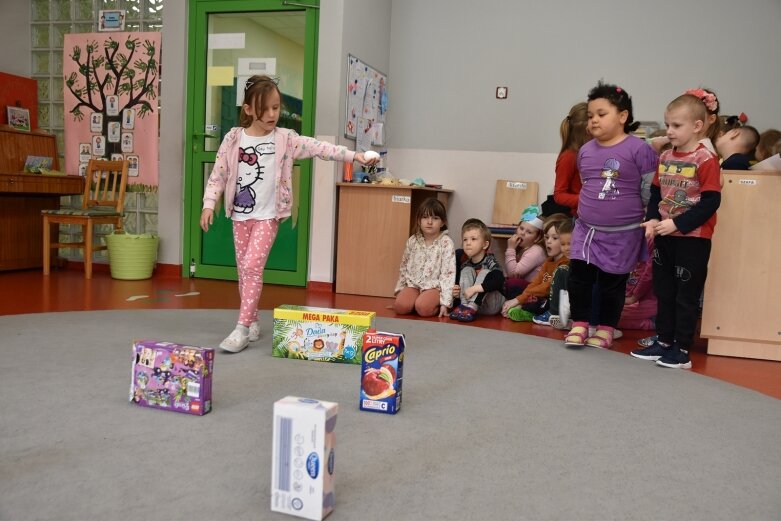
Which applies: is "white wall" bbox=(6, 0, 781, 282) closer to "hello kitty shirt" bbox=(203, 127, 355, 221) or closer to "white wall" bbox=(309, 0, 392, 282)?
"white wall" bbox=(309, 0, 392, 282)

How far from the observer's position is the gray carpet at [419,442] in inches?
58.6

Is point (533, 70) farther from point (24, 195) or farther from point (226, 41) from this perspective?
point (24, 195)

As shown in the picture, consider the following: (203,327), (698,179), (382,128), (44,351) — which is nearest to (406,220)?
(382,128)

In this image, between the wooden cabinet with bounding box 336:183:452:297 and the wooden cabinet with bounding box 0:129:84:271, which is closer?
the wooden cabinet with bounding box 336:183:452:297

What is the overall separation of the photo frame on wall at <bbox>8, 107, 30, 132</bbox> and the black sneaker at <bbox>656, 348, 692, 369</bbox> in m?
4.73

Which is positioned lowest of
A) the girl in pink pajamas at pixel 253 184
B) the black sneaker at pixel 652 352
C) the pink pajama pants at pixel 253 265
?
the black sneaker at pixel 652 352

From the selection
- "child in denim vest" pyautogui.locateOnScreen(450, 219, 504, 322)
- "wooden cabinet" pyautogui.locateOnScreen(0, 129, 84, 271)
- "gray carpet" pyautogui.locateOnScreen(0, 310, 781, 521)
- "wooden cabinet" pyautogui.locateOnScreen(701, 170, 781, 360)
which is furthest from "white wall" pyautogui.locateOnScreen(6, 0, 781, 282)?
"gray carpet" pyautogui.locateOnScreen(0, 310, 781, 521)

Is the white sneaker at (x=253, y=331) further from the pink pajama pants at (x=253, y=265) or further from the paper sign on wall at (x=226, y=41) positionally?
the paper sign on wall at (x=226, y=41)

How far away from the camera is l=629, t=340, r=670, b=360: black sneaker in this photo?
3148mm

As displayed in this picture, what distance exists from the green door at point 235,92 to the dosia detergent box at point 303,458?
3.54 m

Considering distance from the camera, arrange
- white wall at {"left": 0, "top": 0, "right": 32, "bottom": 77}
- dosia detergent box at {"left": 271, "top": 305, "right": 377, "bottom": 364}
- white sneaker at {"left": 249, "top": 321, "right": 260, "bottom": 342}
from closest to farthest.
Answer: dosia detergent box at {"left": 271, "top": 305, "right": 377, "bottom": 364} < white sneaker at {"left": 249, "top": 321, "right": 260, "bottom": 342} < white wall at {"left": 0, "top": 0, "right": 32, "bottom": 77}

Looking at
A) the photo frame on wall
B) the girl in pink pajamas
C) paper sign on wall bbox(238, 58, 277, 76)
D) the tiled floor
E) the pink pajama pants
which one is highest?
→ paper sign on wall bbox(238, 58, 277, 76)

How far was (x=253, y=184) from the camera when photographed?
2973 mm

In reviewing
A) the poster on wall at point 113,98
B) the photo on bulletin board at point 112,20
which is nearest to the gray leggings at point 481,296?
the poster on wall at point 113,98
